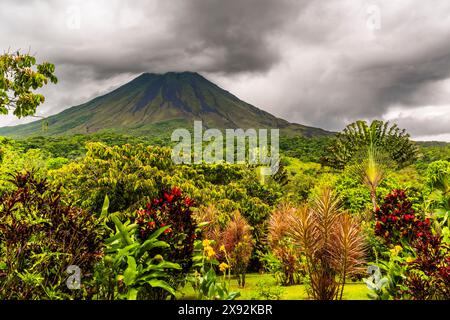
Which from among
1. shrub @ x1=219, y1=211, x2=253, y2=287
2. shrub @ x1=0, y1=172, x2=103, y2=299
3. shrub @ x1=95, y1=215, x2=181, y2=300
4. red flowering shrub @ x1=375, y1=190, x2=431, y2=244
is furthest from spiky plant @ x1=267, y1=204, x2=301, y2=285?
shrub @ x1=0, y1=172, x2=103, y2=299

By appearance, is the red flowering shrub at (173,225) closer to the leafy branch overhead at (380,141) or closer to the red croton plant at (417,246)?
the red croton plant at (417,246)

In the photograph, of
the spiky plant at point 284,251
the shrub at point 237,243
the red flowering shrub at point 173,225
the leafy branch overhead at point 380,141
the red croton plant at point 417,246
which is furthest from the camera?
the leafy branch overhead at point 380,141

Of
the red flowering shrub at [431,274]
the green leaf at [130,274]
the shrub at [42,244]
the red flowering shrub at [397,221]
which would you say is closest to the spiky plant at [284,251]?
the red flowering shrub at [397,221]

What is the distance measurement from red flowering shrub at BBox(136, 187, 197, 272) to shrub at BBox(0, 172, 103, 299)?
1.95 feet

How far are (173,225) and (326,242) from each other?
2.23 metres

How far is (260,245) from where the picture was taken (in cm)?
1362

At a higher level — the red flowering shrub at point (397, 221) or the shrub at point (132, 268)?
the red flowering shrub at point (397, 221)

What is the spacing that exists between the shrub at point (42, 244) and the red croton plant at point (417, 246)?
11.3ft

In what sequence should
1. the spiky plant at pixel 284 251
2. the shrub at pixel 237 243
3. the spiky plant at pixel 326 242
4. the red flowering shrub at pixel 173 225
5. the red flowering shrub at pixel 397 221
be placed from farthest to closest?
the shrub at pixel 237 243
the spiky plant at pixel 284 251
the red flowering shrub at pixel 397 221
the spiky plant at pixel 326 242
the red flowering shrub at pixel 173 225

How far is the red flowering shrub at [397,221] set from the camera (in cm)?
523

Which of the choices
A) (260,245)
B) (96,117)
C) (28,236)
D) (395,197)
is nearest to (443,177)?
(395,197)

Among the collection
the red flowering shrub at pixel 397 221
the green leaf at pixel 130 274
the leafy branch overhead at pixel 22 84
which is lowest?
the green leaf at pixel 130 274

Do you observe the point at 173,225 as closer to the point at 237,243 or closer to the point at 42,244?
the point at 42,244

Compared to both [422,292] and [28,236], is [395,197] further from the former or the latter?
[28,236]
